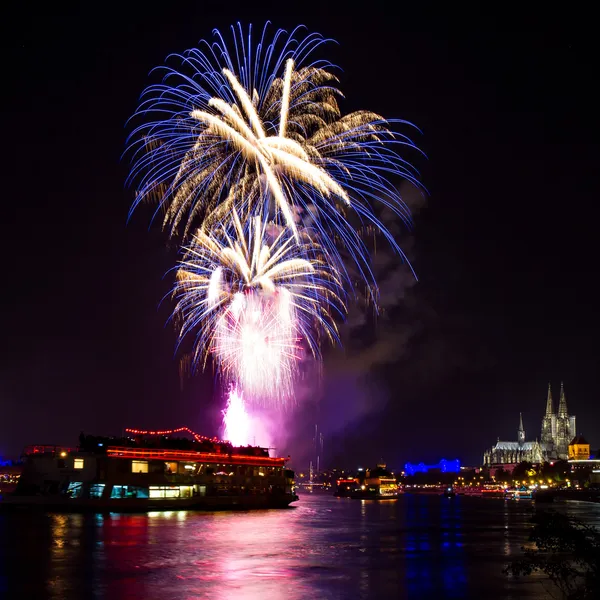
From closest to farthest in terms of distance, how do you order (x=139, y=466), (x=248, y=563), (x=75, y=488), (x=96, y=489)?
(x=248, y=563), (x=96, y=489), (x=75, y=488), (x=139, y=466)

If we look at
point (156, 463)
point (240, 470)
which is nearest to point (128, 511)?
point (156, 463)

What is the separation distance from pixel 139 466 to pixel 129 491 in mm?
2974

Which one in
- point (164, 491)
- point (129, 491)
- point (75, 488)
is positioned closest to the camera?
point (75, 488)

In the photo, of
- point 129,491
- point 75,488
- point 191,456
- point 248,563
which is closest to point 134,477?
point 129,491

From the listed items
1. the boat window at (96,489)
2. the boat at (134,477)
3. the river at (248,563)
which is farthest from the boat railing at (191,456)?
the river at (248,563)

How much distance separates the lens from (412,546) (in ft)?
149

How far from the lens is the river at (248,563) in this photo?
86.1 feet

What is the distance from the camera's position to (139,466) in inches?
3226

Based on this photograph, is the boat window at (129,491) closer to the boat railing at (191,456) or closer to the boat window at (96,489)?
the boat window at (96,489)

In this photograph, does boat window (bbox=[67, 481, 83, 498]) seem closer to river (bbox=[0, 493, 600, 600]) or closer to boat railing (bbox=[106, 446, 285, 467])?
boat railing (bbox=[106, 446, 285, 467])

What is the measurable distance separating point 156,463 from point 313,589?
5981cm

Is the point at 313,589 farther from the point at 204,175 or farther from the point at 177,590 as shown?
the point at 204,175

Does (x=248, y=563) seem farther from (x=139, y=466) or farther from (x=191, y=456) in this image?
(x=191, y=456)

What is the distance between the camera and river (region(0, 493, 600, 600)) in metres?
26.2
